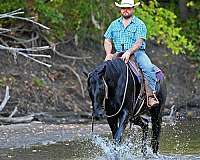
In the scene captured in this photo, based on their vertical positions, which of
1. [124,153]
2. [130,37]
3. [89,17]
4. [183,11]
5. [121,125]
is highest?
A: [183,11]

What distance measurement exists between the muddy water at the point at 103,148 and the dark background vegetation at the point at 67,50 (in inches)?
157

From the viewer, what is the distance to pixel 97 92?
10.8 m

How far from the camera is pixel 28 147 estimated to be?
14477 millimetres

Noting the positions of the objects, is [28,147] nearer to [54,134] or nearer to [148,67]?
[54,134]

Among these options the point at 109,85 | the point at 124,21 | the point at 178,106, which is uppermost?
the point at 124,21

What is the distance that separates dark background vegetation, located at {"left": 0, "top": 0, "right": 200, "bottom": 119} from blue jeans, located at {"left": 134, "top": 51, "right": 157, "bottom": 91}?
825 centimetres

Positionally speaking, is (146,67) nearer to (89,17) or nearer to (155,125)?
(155,125)

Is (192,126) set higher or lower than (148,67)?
lower

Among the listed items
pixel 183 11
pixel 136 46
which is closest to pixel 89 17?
pixel 183 11

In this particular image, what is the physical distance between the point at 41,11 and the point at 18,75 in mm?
2109

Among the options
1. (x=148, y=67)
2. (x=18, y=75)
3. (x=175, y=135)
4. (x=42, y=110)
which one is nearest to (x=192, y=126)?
(x=175, y=135)

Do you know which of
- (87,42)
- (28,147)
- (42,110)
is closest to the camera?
(28,147)

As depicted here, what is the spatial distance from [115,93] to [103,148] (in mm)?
901

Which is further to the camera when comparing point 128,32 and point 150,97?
point 150,97
